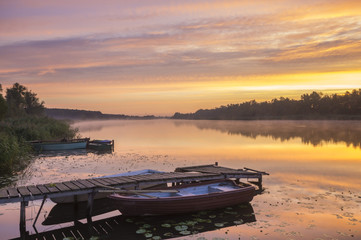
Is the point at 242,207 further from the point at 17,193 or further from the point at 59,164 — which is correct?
the point at 59,164

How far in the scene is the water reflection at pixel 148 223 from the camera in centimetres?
1162

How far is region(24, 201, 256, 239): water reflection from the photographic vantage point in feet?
38.1

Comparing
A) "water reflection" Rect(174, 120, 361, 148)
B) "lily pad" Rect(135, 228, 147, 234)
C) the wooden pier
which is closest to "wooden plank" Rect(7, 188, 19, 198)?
the wooden pier

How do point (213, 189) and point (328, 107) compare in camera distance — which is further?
point (328, 107)

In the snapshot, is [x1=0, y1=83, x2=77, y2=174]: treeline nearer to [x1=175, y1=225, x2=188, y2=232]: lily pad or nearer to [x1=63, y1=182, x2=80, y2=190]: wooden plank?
[x1=63, y1=182, x2=80, y2=190]: wooden plank

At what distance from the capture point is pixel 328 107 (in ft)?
438

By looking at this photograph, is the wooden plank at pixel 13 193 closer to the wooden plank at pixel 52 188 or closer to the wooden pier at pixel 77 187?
the wooden pier at pixel 77 187

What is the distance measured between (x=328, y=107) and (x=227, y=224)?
443ft

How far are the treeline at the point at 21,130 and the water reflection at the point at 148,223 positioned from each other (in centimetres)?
1114

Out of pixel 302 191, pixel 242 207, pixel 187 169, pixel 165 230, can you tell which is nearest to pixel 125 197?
pixel 165 230

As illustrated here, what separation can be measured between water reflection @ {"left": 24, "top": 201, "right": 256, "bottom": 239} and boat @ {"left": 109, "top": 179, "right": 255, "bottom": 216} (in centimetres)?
32

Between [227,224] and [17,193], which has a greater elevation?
[17,193]

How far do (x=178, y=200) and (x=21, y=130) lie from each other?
33.5 meters

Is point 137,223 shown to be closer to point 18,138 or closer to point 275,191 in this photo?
point 275,191
